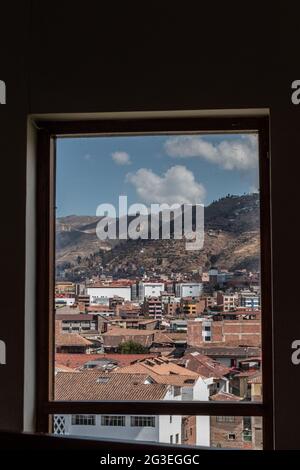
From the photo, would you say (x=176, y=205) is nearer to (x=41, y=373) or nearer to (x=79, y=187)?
(x=79, y=187)

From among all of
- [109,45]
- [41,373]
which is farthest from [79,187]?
[41,373]

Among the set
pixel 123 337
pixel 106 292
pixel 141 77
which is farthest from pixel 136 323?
pixel 141 77

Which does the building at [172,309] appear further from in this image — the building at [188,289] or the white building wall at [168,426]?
the white building wall at [168,426]

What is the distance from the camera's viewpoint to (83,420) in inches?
102

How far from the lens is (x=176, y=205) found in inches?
104

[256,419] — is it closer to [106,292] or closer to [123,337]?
[123,337]

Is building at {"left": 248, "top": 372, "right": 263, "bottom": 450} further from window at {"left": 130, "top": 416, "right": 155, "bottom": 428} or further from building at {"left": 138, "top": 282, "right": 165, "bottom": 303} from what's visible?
building at {"left": 138, "top": 282, "right": 165, "bottom": 303}

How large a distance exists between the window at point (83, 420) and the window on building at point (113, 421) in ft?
0.14

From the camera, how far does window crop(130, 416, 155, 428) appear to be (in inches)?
100

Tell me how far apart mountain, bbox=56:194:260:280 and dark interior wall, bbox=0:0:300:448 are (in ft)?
0.67

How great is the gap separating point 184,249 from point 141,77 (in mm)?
751

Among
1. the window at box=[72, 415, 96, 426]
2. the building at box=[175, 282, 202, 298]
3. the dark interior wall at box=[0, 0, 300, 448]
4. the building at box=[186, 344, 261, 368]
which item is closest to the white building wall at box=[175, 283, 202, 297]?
the building at box=[175, 282, 202, 298]

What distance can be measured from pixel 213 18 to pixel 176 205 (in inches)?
31.2

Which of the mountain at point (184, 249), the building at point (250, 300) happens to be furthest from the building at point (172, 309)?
the building at point (250, 300)
